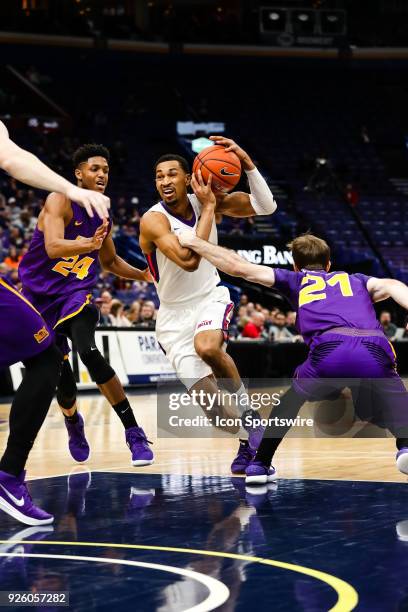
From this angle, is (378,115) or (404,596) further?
(378,115)

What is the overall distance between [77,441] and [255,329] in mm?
10075

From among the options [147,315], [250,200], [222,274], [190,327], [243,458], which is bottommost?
[222,274]

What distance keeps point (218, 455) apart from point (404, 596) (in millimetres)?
4150

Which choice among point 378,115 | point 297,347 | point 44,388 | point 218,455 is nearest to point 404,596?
point 44,388

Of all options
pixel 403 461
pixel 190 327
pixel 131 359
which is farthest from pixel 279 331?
pixel 403 461

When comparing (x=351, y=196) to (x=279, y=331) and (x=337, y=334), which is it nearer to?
(x=279, y=331)

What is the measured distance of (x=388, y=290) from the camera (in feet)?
17.3

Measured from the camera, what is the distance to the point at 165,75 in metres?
29.4

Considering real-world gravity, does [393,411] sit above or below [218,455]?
above

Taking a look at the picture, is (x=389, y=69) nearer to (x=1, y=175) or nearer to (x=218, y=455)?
(x=1, y=175)

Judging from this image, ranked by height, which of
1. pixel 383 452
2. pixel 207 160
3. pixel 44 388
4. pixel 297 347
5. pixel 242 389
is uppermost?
pixel 207 160

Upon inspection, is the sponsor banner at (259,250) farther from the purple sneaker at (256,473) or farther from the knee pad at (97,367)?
the purple sneaker at (256,473)

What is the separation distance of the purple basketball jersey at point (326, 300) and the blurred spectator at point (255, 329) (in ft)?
36.8

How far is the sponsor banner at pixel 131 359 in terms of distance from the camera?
47.0 ft
